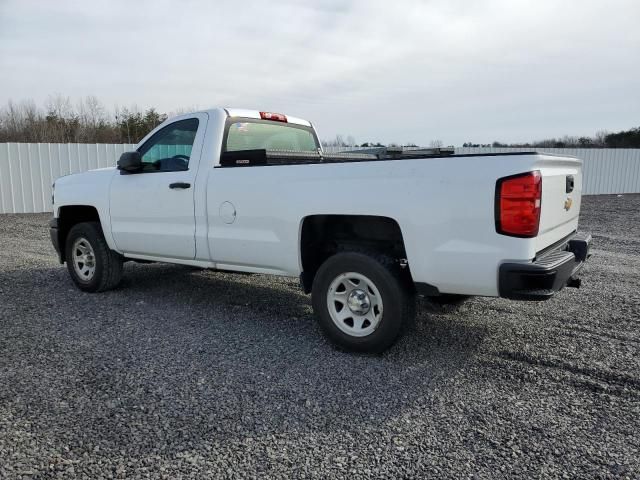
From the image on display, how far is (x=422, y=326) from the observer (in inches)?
190

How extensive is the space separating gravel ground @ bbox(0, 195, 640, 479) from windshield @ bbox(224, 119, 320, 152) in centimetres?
172

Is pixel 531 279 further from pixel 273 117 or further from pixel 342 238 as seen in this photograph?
pixel 273 117

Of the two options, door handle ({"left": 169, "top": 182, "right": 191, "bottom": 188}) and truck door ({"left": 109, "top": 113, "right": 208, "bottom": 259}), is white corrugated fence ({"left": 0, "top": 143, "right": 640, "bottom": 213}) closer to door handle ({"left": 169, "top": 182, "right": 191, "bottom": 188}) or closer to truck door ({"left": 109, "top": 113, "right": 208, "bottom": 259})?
truck door ({"left": 109, "top": 113, "right": 208, "bottom": 259})

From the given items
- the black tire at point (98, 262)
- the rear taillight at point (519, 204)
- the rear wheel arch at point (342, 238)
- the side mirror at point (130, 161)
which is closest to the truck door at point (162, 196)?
the side mirror at point (130, 161)

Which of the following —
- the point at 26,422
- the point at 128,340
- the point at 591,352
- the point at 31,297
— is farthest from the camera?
the point at 31,297

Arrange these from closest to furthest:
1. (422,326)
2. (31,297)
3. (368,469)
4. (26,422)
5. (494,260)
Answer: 1. (368,469)
2. (26,422)
3. (494,260)
4. (422,326)
5. (31,297)

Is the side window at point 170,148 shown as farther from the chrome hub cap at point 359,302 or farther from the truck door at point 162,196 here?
the chrome hub cap at point 359,302

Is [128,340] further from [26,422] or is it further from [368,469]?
[368,469]

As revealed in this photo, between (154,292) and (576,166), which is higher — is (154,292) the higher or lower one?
the lower one

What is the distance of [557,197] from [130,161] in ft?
13.3

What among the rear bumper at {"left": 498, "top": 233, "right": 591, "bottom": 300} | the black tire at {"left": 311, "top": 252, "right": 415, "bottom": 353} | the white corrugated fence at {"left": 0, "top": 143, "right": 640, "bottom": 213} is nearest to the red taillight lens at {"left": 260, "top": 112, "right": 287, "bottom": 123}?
the black tire at {"left": 311, "top": 252, "right": 415, "bottom": 353}

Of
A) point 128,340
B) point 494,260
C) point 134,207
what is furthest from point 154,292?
point 494,260

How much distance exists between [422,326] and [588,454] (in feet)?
7.24

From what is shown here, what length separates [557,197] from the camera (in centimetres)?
372
